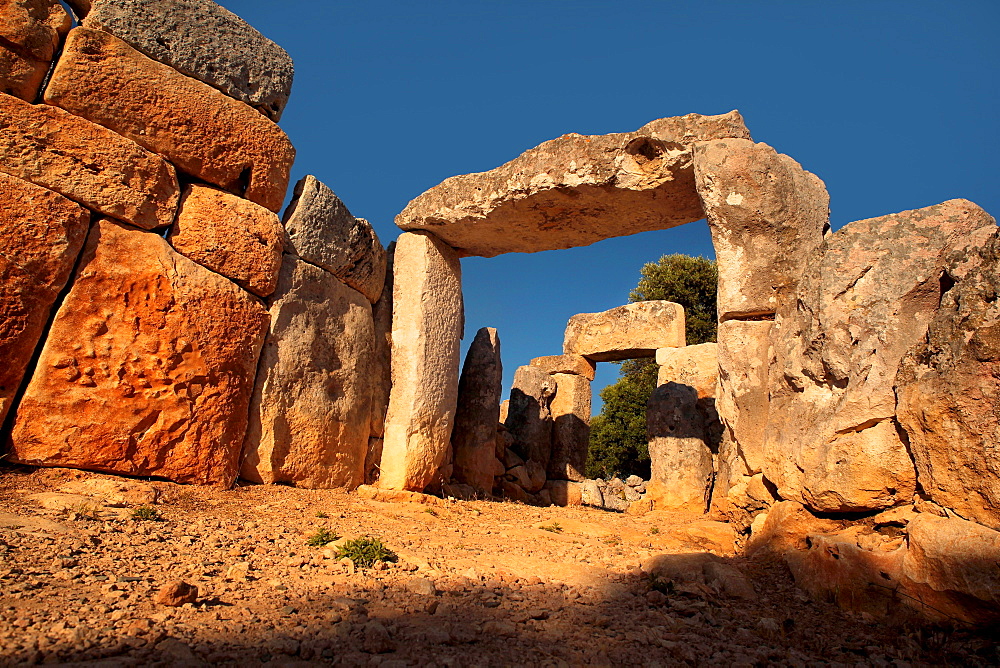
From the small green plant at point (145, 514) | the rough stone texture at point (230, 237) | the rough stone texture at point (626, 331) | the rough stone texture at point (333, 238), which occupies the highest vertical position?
the rough stone texture at point (626, 331)

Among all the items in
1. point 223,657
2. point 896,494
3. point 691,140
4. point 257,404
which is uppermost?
point 691,140

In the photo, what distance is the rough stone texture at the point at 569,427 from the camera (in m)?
10.5

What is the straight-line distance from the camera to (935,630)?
2.81m

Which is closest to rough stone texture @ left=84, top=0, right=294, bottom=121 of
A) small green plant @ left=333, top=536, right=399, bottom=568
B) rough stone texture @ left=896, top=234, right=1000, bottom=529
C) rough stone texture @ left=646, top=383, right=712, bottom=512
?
small green plant @ left=333, top=536, right=399, bottom=568

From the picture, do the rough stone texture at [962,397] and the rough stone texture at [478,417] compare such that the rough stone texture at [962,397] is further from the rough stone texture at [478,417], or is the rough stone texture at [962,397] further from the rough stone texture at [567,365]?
the rough stone texture at [567,365]

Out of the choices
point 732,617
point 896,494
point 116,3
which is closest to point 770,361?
point 896,494

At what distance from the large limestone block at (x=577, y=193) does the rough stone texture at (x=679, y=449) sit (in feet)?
11.0

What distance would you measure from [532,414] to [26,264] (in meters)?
7.26

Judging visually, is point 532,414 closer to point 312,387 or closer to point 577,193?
point 577,193

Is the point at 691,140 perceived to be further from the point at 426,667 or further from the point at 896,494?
the point at 426,667

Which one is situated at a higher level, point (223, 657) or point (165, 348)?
point (165, 348)

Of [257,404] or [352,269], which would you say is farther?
[352,269]

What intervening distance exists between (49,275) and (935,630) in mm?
5221

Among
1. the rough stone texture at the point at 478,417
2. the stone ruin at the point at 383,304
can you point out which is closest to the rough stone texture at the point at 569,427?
the rough stone texture at the point at 478,417
